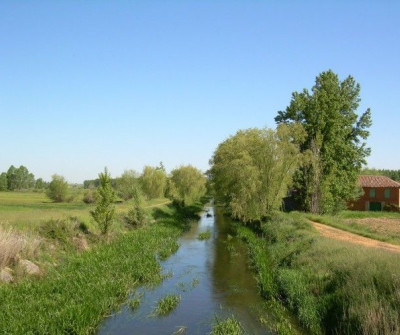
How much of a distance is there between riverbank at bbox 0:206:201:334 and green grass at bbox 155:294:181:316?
1671 millimetres

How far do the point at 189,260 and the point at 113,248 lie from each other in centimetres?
480

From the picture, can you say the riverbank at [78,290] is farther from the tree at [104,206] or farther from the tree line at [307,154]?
the tree line at [307,154]

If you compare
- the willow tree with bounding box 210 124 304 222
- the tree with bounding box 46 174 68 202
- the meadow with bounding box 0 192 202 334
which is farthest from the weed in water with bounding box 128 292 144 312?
the tree with bounding box 46 174 68 202

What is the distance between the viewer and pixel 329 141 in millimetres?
46719

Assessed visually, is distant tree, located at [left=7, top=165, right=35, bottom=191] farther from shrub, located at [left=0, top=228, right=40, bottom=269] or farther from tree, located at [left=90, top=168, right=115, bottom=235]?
shrub, located at [left=0, top=228, right=40, bottom=269]

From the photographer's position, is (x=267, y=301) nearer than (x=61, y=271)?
Yes

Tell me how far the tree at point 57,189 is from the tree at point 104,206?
153 feet

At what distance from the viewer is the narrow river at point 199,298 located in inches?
557

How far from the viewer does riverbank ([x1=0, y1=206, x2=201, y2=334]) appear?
12688 mm

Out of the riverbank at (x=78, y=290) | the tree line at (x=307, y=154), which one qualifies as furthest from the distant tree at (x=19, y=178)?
the riverbank at (x=78, y=290)

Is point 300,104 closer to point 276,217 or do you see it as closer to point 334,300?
point 276,217

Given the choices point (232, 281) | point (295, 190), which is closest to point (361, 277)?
point (232, 281)

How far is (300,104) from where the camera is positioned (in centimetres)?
4828

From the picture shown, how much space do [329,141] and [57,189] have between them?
47238mm
